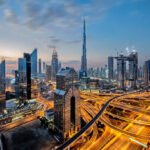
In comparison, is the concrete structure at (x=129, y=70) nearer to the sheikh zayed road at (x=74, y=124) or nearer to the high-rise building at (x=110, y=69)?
the high-rise building at (x=110, y=69)

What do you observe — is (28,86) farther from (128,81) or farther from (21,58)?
(128,81)

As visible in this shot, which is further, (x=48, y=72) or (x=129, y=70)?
(x=48, y=72)

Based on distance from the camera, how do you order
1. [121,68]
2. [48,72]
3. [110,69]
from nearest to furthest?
[121,68] → [48,72] → [110,69]

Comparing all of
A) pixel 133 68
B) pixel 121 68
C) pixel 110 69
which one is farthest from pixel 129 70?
pixel 110 69

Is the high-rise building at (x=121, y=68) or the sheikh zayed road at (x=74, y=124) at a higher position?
the high-rise building at (x=121, y=68)

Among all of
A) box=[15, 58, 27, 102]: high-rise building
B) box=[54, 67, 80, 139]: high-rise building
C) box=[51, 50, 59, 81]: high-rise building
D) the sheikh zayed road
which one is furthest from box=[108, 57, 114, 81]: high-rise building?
box=[54, 67, 80, 139]: high-rise building

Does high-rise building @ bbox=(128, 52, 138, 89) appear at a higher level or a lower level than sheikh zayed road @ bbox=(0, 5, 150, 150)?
higher

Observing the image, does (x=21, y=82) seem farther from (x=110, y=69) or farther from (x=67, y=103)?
(x=110, y=69)

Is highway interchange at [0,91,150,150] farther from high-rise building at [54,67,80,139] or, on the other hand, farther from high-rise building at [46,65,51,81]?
high-rise building at [46,65,51,81]

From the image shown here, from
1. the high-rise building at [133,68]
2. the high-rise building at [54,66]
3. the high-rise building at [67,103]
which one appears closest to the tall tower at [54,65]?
the high-rise building at [54,66]

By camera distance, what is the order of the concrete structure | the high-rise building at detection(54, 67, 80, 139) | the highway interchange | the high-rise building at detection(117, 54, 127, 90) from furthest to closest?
the concrete structure → the high-rise building at detection(117, 54, 127, 90) → the high-rise building at detection(54, 67, 80, 139) → the highway interchange
